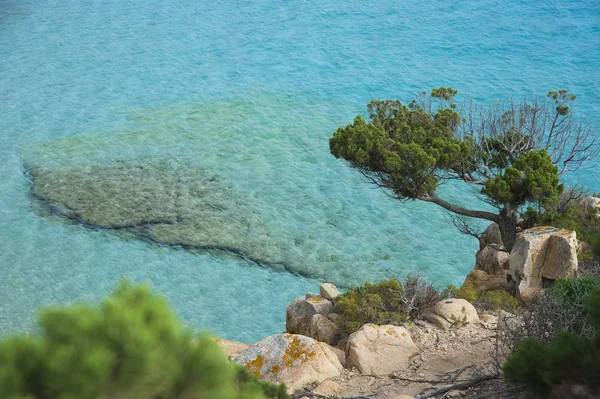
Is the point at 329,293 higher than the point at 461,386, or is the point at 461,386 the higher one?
the point at 461,386

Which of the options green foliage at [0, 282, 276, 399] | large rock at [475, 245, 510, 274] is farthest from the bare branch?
green foliage at [0, 282, 276, 399]

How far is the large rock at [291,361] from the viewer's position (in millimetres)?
6148

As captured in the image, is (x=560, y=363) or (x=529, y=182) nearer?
(x=560, y=363)

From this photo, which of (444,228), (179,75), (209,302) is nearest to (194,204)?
(209,302)

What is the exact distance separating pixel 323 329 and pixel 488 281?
2.68m

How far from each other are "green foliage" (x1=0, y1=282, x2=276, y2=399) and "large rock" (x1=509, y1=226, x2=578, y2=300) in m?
6.34

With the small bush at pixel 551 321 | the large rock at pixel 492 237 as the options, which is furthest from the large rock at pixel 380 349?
the large rock at pixel 492 237

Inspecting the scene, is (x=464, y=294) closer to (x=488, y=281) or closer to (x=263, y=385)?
(x=488, y=281)

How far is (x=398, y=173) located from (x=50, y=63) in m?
14.9

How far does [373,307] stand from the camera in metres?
7.44

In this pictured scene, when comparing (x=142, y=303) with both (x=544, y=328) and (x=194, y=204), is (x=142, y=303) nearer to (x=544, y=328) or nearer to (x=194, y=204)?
(x=544, y=328)

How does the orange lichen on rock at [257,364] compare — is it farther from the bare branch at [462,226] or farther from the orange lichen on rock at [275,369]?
the bare branch at [462,226]

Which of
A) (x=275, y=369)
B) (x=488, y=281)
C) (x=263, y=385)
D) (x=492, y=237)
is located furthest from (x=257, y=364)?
(x=492, y=237)

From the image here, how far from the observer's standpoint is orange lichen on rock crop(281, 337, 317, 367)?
20.6 feet
